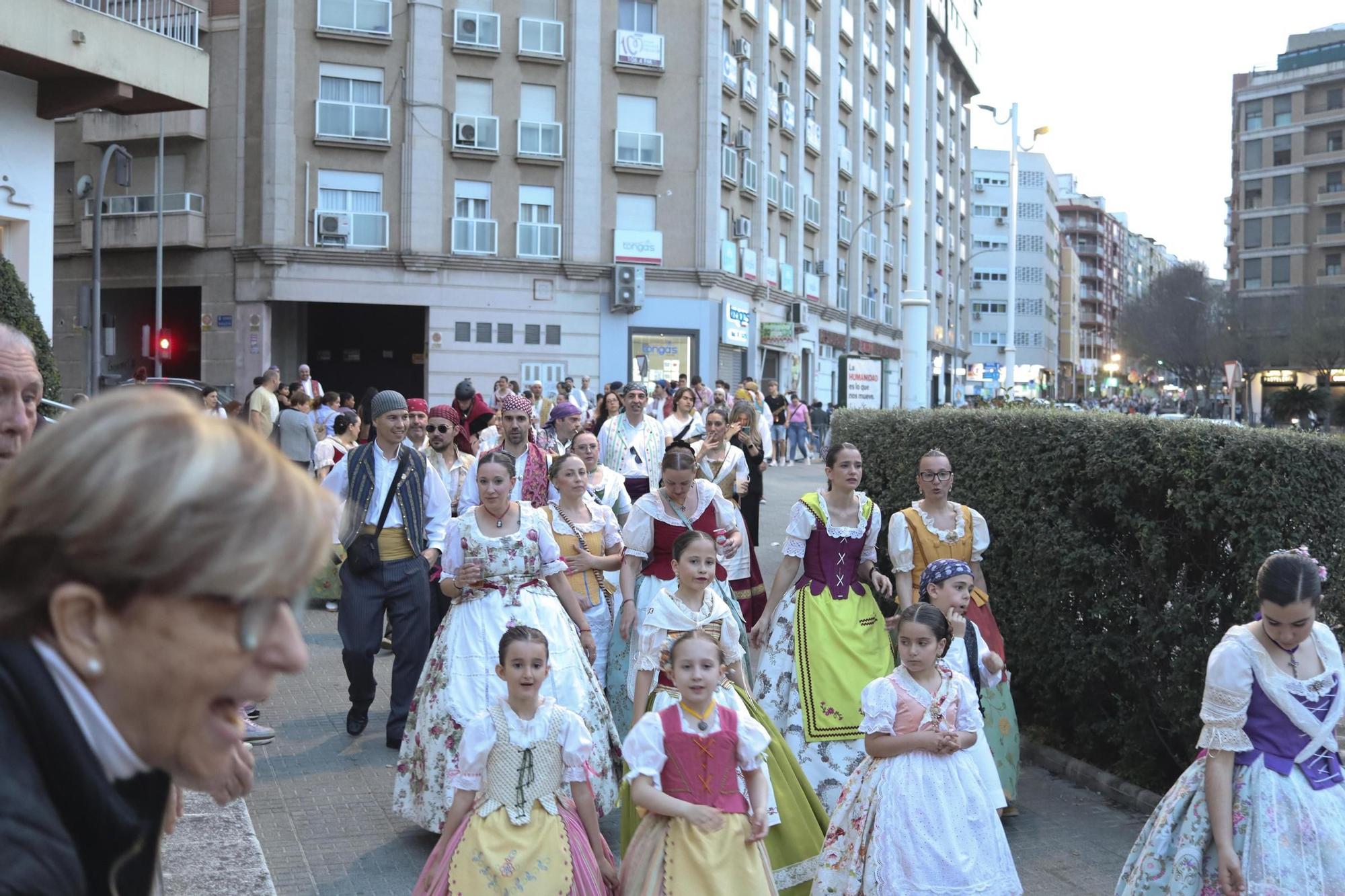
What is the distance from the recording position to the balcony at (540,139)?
34812mm

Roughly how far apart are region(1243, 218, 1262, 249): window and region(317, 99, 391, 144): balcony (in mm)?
75683

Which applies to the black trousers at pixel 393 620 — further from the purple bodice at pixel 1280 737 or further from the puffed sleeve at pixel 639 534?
the purple bodice at pixel 1280 737

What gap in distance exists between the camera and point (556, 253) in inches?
1398

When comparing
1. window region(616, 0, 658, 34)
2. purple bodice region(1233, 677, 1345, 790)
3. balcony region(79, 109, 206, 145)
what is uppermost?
window region(616, 0, 658, 34)

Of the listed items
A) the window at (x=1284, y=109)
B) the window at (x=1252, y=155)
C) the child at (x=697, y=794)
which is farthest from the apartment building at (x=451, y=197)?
the window at (x=1252, y=155)

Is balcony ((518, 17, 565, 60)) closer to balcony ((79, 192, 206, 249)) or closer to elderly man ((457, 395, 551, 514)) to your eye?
balcony ((79, 192, 206, 249))

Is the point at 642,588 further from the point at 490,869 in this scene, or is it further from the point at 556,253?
the point at 556,253

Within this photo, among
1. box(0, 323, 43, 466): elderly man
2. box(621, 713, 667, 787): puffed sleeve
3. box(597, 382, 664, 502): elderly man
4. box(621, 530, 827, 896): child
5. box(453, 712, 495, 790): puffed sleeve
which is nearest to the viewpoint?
box(0, 323, 43, 466): elderly man

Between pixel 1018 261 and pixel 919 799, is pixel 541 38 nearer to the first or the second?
pixel 919 799

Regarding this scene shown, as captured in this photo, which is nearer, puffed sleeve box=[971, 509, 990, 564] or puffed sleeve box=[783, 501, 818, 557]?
puffed sleeve box=[971, 509, 990, 564]

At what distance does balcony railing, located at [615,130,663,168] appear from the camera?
35969 mm

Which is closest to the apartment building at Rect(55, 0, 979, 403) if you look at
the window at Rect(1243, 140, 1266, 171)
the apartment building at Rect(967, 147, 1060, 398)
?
the window at Rect(1243, 140, 1266, 171)

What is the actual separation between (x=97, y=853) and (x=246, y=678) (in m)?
0.23

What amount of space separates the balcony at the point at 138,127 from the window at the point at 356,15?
4.05 meters
